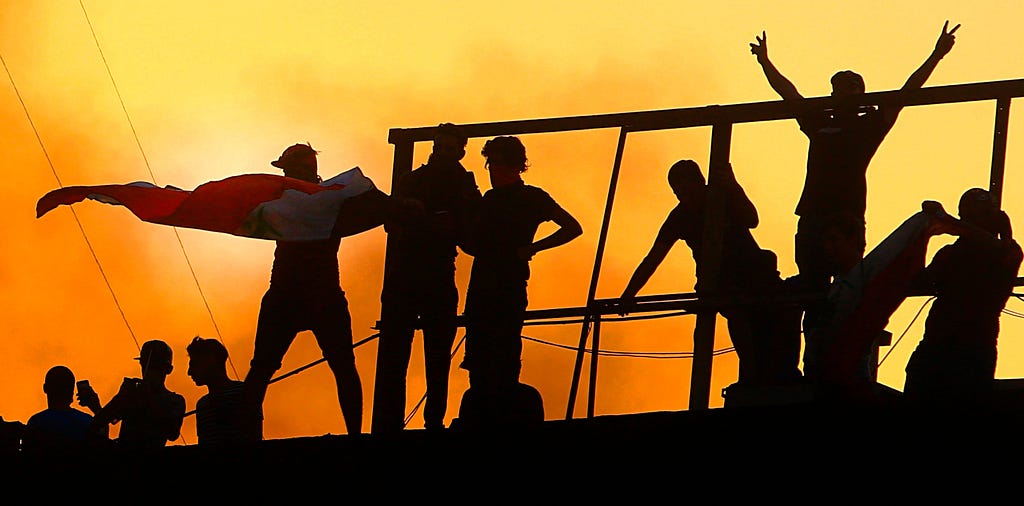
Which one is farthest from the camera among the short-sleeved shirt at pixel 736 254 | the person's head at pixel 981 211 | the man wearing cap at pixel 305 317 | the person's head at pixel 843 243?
the short-sleeved shirt at pixel 736 254

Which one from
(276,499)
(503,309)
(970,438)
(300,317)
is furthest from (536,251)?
(970,438)

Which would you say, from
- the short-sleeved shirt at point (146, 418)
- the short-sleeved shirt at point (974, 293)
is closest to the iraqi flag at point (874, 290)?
the short-sleeved shirt at point (974, 293)

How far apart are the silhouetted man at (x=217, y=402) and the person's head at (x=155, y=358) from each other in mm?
195

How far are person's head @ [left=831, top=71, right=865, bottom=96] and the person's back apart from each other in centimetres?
447

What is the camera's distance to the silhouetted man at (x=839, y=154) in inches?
390

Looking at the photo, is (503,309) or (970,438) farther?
(503,309)

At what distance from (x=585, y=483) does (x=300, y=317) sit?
2212mm

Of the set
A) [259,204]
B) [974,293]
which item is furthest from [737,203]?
[259,204]

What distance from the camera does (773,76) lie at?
10500 mm

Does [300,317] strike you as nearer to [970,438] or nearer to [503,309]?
[503,309]

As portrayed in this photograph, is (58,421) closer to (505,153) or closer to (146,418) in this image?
(146,418)

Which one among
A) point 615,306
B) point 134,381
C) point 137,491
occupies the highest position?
point 615,306

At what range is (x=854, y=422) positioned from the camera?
816 centimetres

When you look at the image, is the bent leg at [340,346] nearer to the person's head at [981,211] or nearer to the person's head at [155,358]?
the person's head at [155,358]
